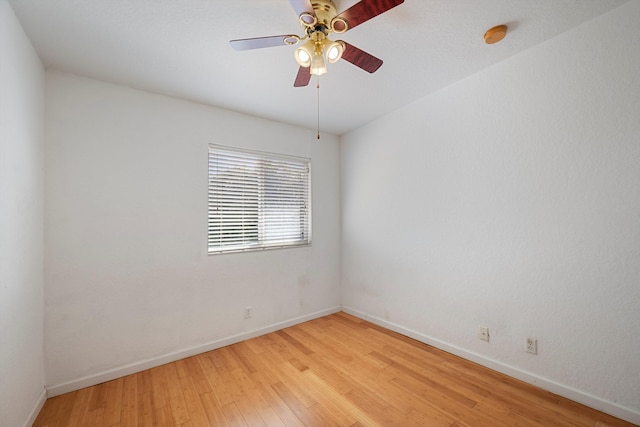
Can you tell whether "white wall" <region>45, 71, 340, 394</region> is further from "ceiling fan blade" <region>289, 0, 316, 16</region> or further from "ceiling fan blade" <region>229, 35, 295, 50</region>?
"ceiling fan blade" <region>289, 0, 316, 16</region>

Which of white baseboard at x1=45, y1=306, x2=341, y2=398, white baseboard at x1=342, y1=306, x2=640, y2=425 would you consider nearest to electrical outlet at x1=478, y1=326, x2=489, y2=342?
white baseboard at x1=342, y1=306, x2=640, y2=425

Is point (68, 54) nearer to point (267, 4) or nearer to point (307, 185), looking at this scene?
point (267, 4)

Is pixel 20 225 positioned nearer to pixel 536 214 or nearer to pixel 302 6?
pixel 302 6

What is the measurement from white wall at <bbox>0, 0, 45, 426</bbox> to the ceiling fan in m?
1.36

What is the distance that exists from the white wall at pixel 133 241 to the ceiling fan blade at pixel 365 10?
6.44 feet

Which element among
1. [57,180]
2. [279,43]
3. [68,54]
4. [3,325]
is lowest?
[3,325]

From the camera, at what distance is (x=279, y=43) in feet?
4.73

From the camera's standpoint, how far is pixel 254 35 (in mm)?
1754

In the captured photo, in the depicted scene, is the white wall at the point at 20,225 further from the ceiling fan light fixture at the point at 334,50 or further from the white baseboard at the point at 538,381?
the white baseboard at the point at 538,381

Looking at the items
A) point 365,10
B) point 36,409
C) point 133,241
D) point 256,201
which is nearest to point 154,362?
point 36,409

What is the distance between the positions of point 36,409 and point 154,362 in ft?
2.40

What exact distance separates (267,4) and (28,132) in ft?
5.95

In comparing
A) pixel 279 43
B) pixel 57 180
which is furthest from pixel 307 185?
pixel 57 180

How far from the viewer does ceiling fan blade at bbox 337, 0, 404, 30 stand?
1.16 meters
